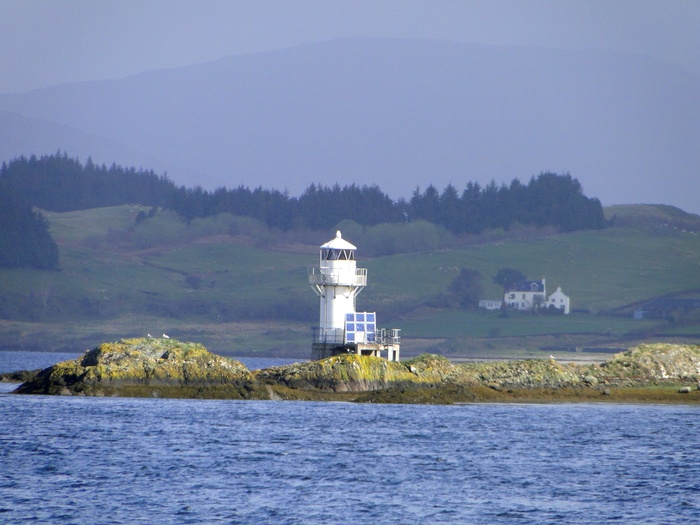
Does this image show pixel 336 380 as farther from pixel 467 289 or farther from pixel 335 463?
pixel 467 289

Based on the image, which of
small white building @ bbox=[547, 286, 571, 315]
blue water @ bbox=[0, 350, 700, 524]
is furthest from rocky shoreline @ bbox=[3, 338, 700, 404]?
small white building @ bbox=[547, 286, 571, 315]

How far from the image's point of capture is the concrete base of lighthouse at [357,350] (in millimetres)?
52906

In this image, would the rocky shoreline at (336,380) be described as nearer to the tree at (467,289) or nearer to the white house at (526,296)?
the white house at (526,296)

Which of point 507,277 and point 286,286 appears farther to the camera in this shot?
point 286,286

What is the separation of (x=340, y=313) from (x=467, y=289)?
9383 cm

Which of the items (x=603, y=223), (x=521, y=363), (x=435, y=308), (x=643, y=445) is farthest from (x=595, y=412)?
(x=603, y=223)

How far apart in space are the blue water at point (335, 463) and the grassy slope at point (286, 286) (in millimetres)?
79060

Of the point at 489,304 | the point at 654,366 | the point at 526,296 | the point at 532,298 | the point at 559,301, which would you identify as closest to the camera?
the point at 654,366

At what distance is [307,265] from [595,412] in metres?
116

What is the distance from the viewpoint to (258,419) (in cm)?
4378

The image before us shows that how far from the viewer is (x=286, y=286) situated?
154 m

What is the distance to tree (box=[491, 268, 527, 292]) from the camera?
5871 inches

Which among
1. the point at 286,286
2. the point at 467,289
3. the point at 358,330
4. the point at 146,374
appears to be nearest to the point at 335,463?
the point at 146,374

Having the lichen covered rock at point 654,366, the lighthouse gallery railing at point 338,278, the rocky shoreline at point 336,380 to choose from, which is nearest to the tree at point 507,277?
the lichen covered rock at point 654,366
